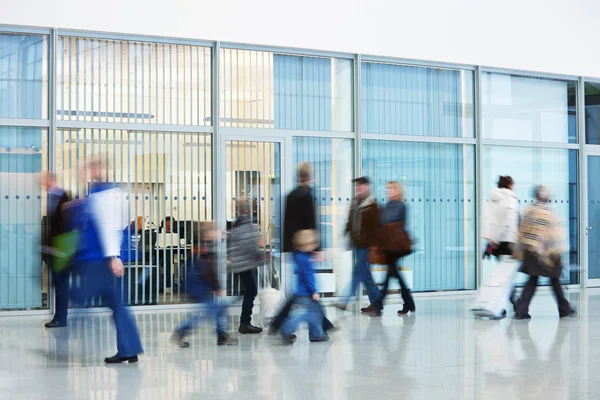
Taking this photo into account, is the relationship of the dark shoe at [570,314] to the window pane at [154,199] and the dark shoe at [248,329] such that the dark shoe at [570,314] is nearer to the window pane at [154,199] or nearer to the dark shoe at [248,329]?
the dark shoe at [248,329]

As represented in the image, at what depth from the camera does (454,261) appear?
1488cm

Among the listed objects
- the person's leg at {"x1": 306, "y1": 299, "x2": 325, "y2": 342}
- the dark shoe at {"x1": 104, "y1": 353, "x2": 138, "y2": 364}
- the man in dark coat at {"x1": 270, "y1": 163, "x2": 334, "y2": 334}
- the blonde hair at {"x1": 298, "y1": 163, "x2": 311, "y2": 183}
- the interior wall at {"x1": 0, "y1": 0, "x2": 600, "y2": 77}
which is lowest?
Answer: the dark shoe at {"x1": 104, "y1": 353, "x2": 138, "y2": 364}

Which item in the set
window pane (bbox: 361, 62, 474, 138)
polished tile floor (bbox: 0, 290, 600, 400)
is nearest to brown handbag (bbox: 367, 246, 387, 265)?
polished tile floor (bbox: 0, 290, 600, 400)

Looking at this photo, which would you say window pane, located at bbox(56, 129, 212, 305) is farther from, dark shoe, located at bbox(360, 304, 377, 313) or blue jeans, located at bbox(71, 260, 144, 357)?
blue jeans, located at bbox(71, 260, 144, 357)

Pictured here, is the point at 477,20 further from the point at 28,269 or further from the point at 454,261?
the point at 28,269

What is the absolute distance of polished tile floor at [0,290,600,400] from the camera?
6.88 metres

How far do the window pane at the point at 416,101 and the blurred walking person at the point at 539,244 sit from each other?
3547mm

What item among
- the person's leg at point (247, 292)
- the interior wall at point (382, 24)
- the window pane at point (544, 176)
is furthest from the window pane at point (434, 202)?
the person's leg at point (247, 292)

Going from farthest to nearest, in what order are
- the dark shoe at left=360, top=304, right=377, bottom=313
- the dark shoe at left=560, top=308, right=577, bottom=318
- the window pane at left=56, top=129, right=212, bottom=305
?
the window pane at left=56, top=129, right=212, bottom=305
the dark shoe at left=360, top=304, right=377, bottom=313
the dark shoe at left=560, top=308, right=577, bottom=318

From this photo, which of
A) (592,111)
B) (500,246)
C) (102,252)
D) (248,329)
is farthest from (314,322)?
(592,111)

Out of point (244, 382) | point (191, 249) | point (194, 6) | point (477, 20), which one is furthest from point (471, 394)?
point (477, 20)

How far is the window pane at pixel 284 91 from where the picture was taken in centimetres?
1316

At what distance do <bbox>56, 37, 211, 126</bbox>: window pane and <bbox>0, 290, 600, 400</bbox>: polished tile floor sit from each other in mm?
3063

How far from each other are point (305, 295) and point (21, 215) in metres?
4.87
